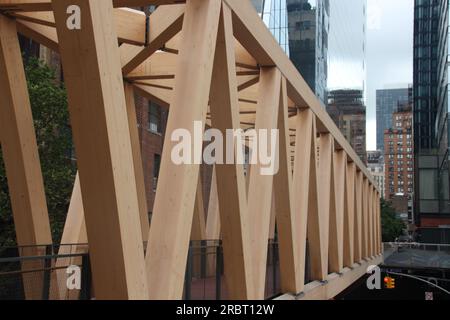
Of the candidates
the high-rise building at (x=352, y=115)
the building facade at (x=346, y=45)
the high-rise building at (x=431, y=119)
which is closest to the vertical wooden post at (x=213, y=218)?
the high-rise building at (x=431, y=119)

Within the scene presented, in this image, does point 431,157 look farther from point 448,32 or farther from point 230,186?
point 230,186

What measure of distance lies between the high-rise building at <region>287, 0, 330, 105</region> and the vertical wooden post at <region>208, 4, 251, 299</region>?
6224cm

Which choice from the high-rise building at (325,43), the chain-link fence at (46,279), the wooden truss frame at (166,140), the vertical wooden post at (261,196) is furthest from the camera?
the high-rise building at (325,43)

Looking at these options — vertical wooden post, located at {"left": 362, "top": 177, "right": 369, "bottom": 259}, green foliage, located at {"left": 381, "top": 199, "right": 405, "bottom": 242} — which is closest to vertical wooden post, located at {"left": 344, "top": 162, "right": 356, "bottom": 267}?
vertical wooden post, located at {"left": 362, "top": 177, "right": 369, "bottom": 259}

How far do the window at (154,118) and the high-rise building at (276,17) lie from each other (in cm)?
3597

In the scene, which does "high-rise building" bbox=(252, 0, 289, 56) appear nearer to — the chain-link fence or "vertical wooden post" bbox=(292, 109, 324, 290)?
"vertical wooden post" bbox=(292, 109, 324, 290)

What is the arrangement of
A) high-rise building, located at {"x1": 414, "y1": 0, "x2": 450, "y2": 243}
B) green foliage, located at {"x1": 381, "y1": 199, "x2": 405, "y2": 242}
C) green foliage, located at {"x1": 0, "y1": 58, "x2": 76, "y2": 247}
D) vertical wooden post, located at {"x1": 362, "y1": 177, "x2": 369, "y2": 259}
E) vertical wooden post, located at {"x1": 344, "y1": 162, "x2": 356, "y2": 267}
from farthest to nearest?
green foliage, located at {"x1": 381, "y1": 199, "x2": 405, "y2": 242}
high-rise building, located at {"x1": 414, "y1": 0, "x2": 450, "y2": 243}
vertical wooden post, located at {"x1": 362, "y1": 177, "x2": 369, "y2": 259}
vertical wooden post, located at {"x1": 344, "y1": 162, "x2": 356, "y2": 267}
green foliage, located at {"x1": 0, "y1": 58, "x2": 76, "y2": 247}

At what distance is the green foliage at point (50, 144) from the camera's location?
55.3ft

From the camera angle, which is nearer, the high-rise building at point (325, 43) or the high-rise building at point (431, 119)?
the high-rise building at point (431, 119)

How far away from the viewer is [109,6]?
6.75 meters

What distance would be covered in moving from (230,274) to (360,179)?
29.3m

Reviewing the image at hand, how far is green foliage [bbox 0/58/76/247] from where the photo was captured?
16.9 metres

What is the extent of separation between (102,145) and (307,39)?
69772 millimetres

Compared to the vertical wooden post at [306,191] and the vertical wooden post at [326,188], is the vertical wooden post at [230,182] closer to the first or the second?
the vertical wooden post at [306,191]
